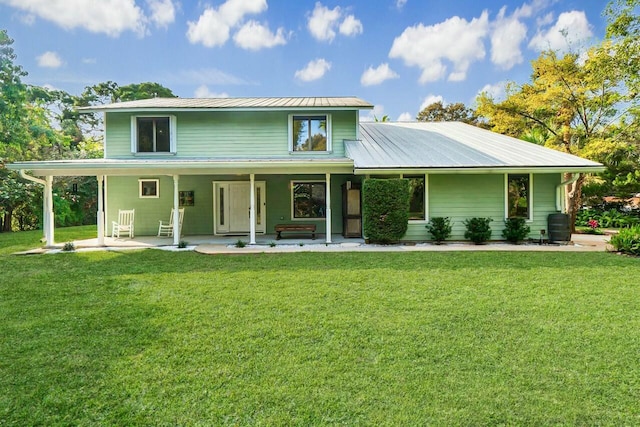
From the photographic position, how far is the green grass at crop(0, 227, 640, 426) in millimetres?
2449

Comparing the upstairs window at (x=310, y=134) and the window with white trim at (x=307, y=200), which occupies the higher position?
the upstairs window at (x=310, y=134)

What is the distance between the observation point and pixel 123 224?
471 inches

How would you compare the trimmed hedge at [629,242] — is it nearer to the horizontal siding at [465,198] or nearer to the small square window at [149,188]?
the horizontal siding at [465,198]

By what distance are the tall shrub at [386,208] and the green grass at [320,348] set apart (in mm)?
3531

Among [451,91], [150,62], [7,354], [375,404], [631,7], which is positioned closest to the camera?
[375,404]

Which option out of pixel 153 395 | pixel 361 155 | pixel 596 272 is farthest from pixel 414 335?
pixel 361 155

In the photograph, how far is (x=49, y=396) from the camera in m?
2.58

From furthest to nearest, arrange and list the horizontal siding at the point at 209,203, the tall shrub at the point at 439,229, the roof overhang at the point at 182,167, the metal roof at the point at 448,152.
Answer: the horizontal siding at the point at 209,203
the tall shrub at the point at 439,229
the metal roof at the point at 448,152
the roof overhang at the point at 182,167

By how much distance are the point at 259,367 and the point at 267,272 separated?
338 cm

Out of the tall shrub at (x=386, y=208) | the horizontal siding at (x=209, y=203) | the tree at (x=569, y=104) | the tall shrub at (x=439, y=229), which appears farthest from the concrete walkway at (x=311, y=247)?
the tree at (x=569, y=104)

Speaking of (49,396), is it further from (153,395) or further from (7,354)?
(7,354)

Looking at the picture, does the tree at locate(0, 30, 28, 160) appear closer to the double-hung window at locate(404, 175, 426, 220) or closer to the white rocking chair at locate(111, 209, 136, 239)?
the white rocking chair at locate(111, 209, 136, 239)

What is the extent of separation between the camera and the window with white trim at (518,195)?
34.2 feet

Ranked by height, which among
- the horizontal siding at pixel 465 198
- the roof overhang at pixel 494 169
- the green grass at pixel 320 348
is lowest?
the green grass at pixel 320 348
